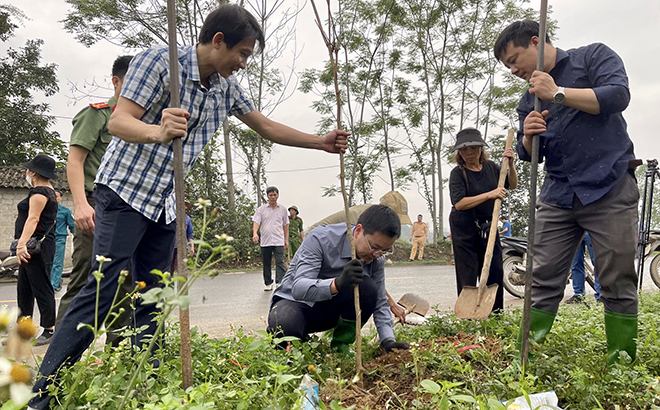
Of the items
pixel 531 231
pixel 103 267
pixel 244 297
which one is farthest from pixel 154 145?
pixel 244 297

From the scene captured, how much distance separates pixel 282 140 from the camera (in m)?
2.45

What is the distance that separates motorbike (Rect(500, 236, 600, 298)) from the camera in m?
6.45

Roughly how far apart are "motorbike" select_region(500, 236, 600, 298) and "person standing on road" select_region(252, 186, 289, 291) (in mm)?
3505

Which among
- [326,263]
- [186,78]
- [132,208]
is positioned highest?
[186,78]

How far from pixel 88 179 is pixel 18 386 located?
270 cm

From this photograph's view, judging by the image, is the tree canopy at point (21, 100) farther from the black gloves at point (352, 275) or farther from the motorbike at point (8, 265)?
the black gloves at point (352, 275)

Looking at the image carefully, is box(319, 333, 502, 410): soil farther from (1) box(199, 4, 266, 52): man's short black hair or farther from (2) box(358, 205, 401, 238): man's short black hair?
(1) box(199, 4, 266, 52): man's short black hair

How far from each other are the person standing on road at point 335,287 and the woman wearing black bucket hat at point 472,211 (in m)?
1.14

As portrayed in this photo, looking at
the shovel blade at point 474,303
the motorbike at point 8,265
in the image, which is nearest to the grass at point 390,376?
the shovel blade at point 474,303

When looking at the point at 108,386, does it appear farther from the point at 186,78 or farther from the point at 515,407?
the point at 515,407

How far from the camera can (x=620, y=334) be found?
88.3 inches

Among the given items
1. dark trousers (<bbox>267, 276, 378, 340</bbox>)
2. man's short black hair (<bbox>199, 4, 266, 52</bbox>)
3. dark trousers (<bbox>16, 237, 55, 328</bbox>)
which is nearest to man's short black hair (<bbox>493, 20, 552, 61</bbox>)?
man's short black hair (<bbox>199, 4, 266, 52</bbox>)

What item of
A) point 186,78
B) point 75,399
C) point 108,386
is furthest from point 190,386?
point 186,78

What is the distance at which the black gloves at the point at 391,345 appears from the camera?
251 cm
